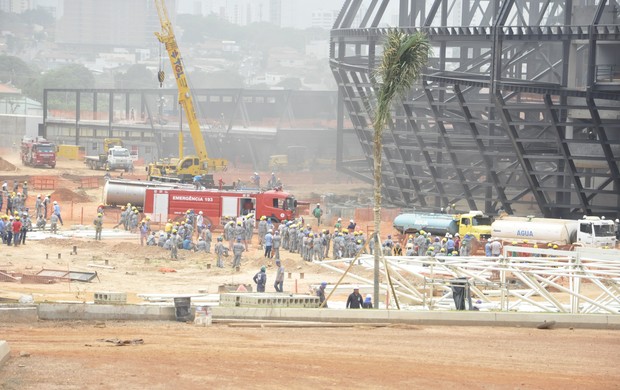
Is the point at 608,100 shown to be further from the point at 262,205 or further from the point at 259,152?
the point at 259,152

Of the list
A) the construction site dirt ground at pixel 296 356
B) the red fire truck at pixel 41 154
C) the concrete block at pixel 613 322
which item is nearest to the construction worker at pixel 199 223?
the construction site dirt ground at pixel 296 356

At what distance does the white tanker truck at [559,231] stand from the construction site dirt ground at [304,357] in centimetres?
1807

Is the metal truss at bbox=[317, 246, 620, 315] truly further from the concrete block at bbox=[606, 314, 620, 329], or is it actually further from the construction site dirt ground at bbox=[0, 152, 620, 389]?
the construction site dirt ground at bbox=[0, 152, 620, 389]

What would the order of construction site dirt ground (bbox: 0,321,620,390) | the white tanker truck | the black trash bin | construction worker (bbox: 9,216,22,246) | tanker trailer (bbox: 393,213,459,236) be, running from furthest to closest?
tanker trailer (bbox: 393,213,459,236), the white tanker truck, construction worker (bbox: 9,216,22,246), the black trash bin, construction site dirt ground (bbox: 0,321,620,390)

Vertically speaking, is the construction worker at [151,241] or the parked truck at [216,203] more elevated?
the parked truck at [216,203]

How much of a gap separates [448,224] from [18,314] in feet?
86.4

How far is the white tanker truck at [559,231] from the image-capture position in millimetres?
43500

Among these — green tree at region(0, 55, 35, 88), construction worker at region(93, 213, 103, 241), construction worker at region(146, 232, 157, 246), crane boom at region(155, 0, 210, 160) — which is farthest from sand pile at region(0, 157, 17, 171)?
green tree at region(0, 55, 35, 88)

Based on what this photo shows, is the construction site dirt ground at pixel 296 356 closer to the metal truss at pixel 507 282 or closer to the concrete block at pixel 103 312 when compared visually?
the concrete block at pixel 103 312

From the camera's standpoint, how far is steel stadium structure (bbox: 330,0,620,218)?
48.2 m

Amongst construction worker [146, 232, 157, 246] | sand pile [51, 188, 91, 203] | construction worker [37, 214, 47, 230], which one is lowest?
construction worker [146, 232, 157, 246]

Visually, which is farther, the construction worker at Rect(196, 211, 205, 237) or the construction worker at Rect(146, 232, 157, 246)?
the construction worker at Rect(196, 211, 205, 237)

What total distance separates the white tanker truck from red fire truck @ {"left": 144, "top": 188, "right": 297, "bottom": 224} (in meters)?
9.50

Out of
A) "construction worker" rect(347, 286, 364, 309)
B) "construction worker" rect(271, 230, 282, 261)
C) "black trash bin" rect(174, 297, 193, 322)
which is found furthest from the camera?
"construction worker" rect(271, 230, 282, 261)
